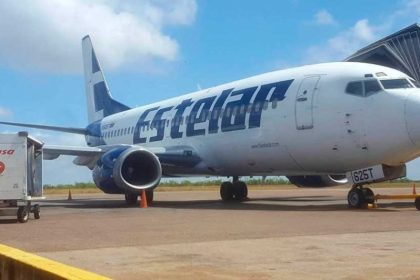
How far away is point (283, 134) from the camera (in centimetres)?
1538

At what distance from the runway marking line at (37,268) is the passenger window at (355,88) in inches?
410

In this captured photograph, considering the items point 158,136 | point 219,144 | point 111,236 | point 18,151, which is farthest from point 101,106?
point 111,236

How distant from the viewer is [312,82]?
15.1 m

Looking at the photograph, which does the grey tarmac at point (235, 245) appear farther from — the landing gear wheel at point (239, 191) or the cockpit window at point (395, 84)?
the landing gear wheel at point (239, 191)

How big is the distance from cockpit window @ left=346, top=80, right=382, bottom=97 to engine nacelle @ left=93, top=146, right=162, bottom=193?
604 cm

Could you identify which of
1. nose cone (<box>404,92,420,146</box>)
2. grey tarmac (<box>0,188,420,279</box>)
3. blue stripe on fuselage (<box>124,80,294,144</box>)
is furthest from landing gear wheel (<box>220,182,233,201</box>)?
nose cone (<box>404,92,420,146</box>)

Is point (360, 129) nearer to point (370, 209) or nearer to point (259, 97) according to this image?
point (370, 209)

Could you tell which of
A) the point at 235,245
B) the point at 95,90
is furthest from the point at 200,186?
the point at 235,245

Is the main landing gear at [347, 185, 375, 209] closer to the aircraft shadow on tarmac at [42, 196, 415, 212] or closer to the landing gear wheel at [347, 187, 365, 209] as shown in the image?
the landing gear wheel at [347, 187, 365, 209]

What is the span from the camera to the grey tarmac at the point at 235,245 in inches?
235

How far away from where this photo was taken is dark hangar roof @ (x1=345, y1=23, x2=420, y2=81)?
20.9 metres

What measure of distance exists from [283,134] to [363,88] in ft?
7.56

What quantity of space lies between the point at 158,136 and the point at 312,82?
7.66m

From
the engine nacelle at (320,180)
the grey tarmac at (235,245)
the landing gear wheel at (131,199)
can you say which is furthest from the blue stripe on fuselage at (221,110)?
the grey tarmac at (235,245)
